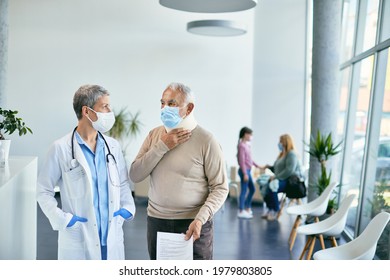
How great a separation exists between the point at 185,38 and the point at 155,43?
1434 mm

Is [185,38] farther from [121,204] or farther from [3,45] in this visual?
[121,204]

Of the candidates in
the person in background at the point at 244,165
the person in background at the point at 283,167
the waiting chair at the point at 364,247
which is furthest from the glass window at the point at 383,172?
the person in background at the point at 244,165

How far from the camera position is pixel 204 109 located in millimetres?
11352

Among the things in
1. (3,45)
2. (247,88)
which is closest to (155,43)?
(247,88)

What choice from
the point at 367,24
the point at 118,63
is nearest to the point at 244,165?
the point at 118,63

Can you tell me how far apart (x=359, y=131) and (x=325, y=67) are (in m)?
0.93

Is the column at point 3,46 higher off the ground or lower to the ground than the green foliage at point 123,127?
Answer: higher

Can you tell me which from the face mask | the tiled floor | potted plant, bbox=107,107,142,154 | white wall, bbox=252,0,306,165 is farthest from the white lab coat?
white wall, bbox=252,0,306,165

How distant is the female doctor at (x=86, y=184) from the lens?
375 cm

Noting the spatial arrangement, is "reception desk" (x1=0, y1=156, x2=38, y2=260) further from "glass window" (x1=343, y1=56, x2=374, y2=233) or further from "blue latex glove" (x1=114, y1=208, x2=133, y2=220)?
"glass window" (x1=343, y1=56, x2=374, y2=233)

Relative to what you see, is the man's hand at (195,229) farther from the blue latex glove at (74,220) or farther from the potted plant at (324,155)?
the potted plant at (324,155)

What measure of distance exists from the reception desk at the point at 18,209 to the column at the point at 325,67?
444 cm
